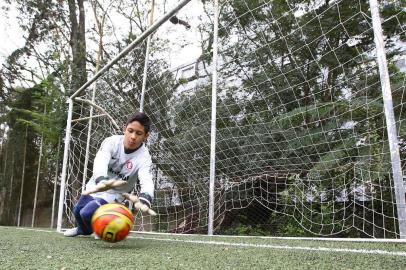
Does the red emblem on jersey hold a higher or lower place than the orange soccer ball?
higher

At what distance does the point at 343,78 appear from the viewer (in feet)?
16.1

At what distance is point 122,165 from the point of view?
10.8ft

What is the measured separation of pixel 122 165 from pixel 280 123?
2332mm

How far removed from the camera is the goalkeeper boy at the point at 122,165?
2.93 metres

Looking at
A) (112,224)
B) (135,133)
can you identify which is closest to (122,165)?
(135,133)

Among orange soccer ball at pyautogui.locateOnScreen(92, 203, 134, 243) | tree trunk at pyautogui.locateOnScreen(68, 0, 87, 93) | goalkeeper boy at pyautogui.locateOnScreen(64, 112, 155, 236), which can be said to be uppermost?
tree trunk at pyautogui.locateOnScreen(68, 0, 87, 93)

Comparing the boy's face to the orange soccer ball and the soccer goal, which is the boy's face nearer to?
the orange soccer ball

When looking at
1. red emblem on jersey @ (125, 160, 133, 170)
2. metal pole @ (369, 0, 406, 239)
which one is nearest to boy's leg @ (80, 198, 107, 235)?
red emblem on jersey @ (125, 160, 133, 170)

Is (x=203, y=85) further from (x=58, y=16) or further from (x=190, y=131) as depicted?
(x=58, y=16)

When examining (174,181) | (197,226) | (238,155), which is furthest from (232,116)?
(197,226)

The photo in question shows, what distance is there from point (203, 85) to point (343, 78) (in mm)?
2227

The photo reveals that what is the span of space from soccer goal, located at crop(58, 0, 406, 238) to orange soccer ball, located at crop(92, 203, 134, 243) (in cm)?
158

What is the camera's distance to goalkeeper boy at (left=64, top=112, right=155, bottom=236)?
2930 mm

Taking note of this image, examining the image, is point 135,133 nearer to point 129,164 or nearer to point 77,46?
point 129,164
